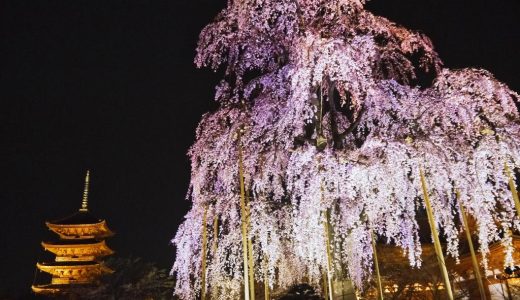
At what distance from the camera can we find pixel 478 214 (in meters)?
10.5

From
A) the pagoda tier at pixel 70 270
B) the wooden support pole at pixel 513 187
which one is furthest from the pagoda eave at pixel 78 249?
the wooden support pole at pixel 513 187

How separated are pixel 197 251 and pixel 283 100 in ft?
18.5

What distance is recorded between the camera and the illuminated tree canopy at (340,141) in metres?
10.5

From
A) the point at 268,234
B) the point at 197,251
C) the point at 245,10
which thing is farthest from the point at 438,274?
the point at 245,10

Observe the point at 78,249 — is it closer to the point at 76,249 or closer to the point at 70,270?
the point at 76,249

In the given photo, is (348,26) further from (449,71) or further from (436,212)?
(436,212)

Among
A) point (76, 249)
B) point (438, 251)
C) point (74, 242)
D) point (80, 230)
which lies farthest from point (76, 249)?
point (438, 251)

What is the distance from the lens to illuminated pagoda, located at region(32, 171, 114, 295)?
38.3 metres

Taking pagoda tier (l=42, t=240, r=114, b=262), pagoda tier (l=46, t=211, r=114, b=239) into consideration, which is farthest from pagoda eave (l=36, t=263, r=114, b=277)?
pagoda tier (l=46, t=211, r=114, b=239)

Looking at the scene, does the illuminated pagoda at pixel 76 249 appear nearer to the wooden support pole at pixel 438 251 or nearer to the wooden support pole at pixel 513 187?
the wooden support pole at pixel 438 251

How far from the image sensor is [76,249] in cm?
3972

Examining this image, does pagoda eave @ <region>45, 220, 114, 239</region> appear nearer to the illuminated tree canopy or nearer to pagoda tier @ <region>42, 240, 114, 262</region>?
pagoda tier @ <region>42, 240, 114, 262</region>

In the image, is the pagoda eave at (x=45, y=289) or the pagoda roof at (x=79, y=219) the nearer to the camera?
the pagoda eave at (x=45, y=289)

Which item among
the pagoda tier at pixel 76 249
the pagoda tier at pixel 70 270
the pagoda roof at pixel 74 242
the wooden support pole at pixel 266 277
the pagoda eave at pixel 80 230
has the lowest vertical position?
the wooden support pole at pixel 266 277
